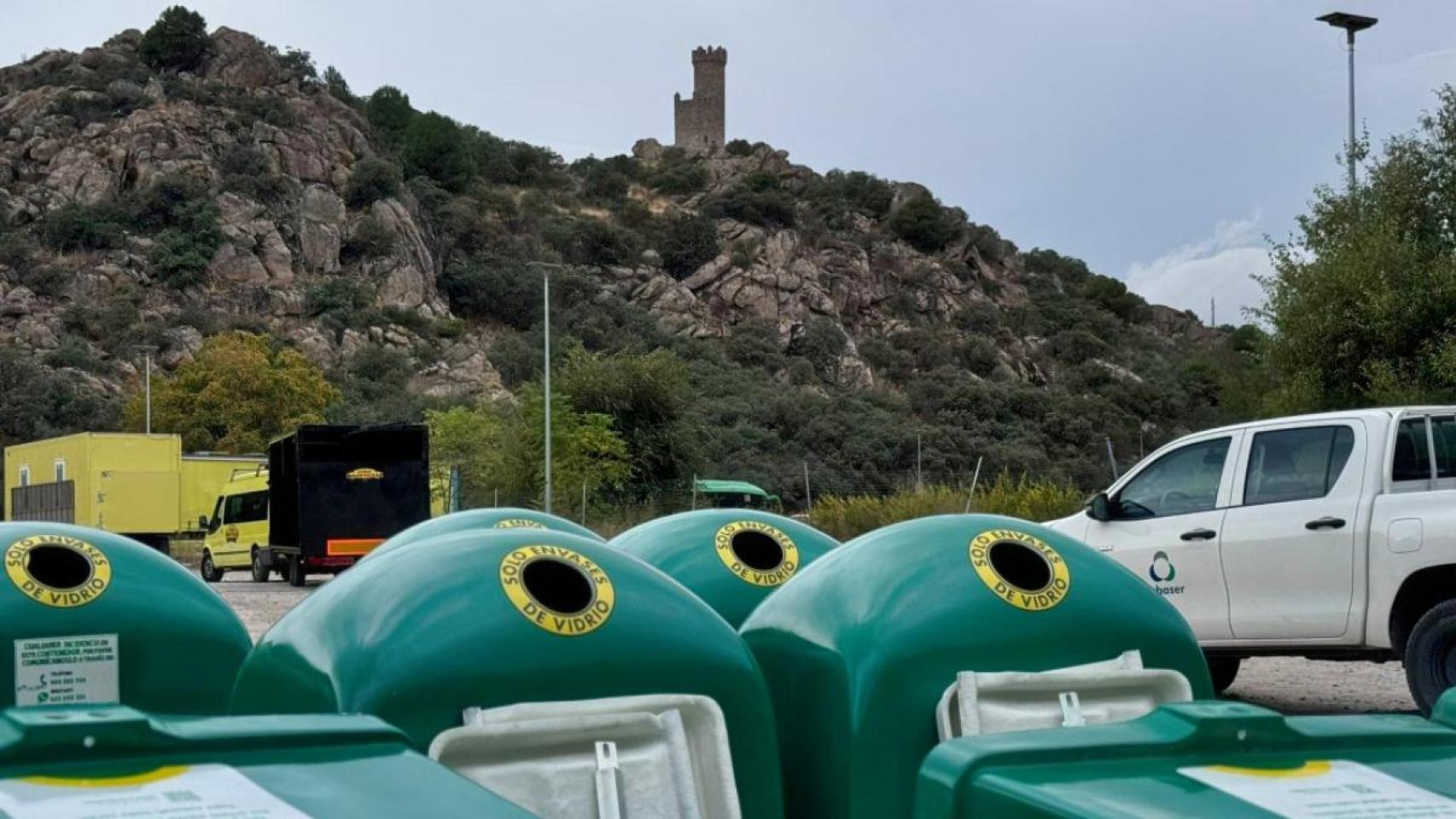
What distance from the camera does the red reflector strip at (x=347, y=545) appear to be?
29406 millimetres

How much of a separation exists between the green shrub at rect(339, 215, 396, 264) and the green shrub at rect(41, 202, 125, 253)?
11436mm

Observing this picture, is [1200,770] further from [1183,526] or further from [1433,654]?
[1183,526]

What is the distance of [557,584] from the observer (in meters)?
3.87

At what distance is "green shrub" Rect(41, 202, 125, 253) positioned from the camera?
273 feet

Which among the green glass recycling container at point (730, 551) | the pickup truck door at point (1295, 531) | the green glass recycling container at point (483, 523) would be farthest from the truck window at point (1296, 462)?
the green glass recycling container at point (483, 523)

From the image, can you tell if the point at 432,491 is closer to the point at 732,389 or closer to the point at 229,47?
the point at 732,389

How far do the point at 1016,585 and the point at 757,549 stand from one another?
177cm

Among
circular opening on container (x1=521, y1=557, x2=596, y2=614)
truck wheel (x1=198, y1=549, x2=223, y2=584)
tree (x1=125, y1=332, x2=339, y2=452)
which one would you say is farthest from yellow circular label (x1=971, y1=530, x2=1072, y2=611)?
tree (x1=125, y1=332, x2=339, y2=452)

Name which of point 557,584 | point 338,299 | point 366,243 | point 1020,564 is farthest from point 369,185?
point 557,584

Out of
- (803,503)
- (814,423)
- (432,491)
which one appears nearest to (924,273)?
(814,423)

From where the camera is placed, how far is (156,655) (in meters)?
4.92

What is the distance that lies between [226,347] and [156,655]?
202 feet

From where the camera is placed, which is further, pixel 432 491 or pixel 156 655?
→ pixel 432 491

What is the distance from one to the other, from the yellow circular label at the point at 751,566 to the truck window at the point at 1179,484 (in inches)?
220
